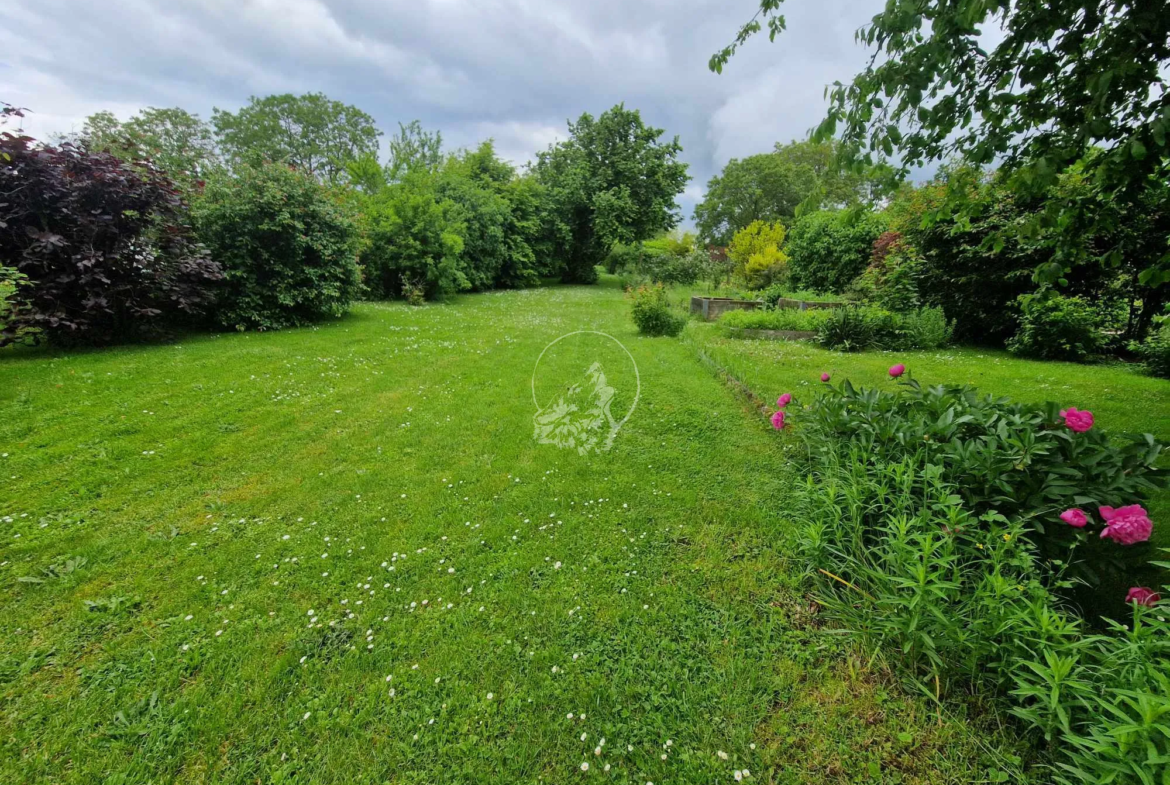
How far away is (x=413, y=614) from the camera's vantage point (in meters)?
1.94

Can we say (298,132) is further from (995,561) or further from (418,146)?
(995,561)

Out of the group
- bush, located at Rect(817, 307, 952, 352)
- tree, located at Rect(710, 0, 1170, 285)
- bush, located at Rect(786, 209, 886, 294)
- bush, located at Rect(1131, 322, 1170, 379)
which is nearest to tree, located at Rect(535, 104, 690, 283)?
bush, located at Rect(786, 209, 886, 294)

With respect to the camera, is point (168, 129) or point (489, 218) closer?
point (489, 218)

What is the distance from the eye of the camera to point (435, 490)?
9.53 ft

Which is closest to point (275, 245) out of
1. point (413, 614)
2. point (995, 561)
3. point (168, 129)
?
point (413, 614)

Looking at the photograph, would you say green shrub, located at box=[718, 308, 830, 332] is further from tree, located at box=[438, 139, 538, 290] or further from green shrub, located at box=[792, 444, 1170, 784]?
tree, located at box=[438, 139, 538, 290]

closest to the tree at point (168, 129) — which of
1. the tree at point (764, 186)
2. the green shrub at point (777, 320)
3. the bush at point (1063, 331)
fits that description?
the green shrub at point (777, 320)

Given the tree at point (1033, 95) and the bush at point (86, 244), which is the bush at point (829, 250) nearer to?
the tree at point (1033, 95)

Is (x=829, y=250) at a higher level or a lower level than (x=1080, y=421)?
higher

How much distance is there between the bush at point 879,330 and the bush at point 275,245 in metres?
9.59

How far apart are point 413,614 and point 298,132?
4055cm

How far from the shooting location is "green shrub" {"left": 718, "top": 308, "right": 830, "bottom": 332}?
309 inches

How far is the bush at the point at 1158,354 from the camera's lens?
4809mm

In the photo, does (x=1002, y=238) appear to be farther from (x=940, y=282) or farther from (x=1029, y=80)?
(x=940, y=282)
